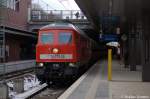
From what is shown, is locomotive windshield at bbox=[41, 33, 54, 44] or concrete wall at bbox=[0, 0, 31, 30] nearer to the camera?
locomotive windshield at bbox=[41, 33, 54, 44]

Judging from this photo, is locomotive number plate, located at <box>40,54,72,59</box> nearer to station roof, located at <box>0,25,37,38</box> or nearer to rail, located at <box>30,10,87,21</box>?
station roof, located at <box>0,25,37,38</box>

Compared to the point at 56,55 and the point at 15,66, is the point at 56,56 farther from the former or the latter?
the point at 15,66

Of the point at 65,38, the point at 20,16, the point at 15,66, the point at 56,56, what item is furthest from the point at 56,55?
the point at 20,16

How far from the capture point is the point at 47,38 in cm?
2152

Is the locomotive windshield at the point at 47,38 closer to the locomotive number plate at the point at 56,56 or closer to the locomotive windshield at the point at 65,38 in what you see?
the locomotive windshield at the point at 65,38

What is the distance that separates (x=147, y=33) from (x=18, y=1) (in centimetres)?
3520

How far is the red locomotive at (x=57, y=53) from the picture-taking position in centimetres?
2052

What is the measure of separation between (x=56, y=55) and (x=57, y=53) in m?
0.12

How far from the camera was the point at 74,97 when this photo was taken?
44.2 ft

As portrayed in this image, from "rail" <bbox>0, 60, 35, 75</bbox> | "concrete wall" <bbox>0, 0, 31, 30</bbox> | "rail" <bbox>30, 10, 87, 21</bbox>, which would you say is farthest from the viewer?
"rail" <bbox>30, 10, 87, 21</bbox>

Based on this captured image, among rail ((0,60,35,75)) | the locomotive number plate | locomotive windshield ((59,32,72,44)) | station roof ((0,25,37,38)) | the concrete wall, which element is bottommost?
rail ((0,60,35,75))

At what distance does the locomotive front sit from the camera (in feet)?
67.3

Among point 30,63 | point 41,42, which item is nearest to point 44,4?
point 30,63

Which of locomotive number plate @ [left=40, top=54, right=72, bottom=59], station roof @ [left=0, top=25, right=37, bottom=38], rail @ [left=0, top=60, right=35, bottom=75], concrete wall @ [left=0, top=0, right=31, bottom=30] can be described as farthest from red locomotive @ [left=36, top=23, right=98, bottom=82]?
concrete wall @ [left=0, top=0, right=31, bottom=30]
